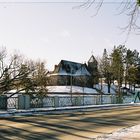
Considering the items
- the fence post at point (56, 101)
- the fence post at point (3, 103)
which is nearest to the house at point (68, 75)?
the fence post at point (56, 101)

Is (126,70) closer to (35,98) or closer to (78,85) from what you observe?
(78,85)

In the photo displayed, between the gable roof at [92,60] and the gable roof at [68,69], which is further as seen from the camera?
the gable roof at [92,60]

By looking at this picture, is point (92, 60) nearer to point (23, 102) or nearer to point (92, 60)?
point (92, 60)

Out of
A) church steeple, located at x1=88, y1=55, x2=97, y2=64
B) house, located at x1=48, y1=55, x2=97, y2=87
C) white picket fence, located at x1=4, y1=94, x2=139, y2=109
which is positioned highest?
church steeple, located at x1=88, y1=55, x2=97, y2=64

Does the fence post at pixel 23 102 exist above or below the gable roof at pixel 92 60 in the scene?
below

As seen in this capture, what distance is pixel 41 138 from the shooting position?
13328mm

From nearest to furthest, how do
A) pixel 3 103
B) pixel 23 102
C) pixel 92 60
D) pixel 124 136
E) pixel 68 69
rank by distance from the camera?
1. pixel 124 136
2. pixel 3 103
3. pixel 23 102
4. pixel 68 69
5. pixel 92 60

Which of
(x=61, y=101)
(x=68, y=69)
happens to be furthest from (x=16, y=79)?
(x=68, y=69)

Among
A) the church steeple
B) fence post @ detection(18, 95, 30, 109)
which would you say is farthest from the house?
fence post @ detection(18, 95, 30, 109)

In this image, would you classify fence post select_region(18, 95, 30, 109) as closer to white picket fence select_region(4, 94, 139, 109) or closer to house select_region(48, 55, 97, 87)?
white picket fence select_region(4, 94, 139, 109)

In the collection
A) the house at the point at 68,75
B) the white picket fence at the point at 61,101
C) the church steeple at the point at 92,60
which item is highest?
the church steeple at the point at 92,60

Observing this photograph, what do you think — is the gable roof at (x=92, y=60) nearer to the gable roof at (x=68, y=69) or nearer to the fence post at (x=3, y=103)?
the gable roof at (x=68, y=69)

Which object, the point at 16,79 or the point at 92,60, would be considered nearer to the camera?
the point at 16,79

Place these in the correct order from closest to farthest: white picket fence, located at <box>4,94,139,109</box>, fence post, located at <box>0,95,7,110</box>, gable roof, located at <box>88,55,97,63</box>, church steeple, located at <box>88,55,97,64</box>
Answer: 1. fence post, located at <box>0,95,7,110</box>
2. white picket fence, located at <box>4,94,139,109</box>
3. church steeple, located at <box>88,55,97,64</box>
4. gable roof, located at <box>88,55,97,63</box>
